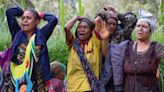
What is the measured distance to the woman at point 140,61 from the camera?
16.2 ft

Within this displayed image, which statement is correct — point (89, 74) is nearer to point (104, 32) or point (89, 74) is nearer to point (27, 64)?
point (104, 32)

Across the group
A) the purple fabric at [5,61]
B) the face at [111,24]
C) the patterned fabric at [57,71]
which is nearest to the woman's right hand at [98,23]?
the face at [111,24]

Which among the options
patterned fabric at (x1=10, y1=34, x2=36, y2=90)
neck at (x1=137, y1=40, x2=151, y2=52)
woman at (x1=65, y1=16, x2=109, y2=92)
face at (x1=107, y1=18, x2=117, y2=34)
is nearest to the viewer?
neck at (x1=137, y1=40, x2=151, y2=52)

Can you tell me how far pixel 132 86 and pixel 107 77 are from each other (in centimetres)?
37

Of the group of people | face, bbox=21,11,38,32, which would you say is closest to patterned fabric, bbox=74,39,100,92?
the group of people

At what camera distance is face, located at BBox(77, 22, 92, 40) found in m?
5.41

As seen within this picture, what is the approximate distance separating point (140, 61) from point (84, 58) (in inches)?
28.6

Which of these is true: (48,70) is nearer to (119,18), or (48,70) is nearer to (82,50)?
(82,50)

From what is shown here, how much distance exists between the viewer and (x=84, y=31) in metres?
5.41

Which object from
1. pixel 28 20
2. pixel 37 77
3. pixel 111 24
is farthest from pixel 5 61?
pixel 111 24

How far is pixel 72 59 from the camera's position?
17.9 feet

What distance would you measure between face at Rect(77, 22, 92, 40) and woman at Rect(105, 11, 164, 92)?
1.55ft

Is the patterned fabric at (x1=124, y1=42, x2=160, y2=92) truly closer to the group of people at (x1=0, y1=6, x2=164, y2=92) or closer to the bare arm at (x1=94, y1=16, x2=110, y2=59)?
the group of people at (x1=0, y1=6, x2=164, y2=92)

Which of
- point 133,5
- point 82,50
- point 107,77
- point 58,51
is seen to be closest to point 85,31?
point 82,50
